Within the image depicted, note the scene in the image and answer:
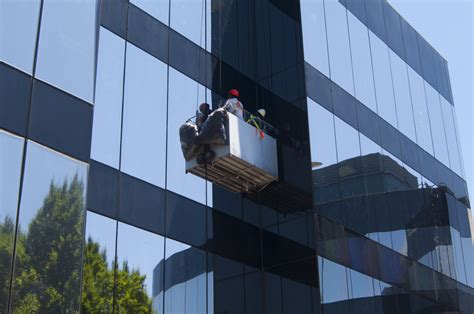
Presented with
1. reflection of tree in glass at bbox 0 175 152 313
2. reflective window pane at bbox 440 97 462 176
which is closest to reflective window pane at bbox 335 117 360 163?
reflection of tree in glass at bbox 0 175 152 313

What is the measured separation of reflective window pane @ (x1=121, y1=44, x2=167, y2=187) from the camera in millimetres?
18984

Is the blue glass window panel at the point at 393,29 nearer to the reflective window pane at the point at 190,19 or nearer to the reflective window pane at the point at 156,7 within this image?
the reflective window pane at the point at 190,19

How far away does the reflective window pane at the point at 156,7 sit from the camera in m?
20.9

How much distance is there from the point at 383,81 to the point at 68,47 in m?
14.2

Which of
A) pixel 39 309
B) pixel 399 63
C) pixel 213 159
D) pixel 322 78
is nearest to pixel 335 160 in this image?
pixel 322 78

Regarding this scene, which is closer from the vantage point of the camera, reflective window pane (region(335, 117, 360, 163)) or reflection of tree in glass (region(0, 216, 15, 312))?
reflection of tree in glass (region(0, 216, 15, 312))

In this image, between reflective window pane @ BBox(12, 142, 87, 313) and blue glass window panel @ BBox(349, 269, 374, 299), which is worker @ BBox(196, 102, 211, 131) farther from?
blue glass window panel @ BBox(349, 269, 374, 299)

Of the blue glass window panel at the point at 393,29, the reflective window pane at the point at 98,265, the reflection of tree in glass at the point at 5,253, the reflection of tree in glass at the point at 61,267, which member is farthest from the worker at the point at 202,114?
the blue glass window panel at the point at 393,29

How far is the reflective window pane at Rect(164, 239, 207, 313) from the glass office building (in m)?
0.04

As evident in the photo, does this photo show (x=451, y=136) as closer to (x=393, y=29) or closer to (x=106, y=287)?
(x=393, y=29)

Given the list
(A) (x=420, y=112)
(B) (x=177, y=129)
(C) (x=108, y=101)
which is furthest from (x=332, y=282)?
(A) (x=420, y=112)

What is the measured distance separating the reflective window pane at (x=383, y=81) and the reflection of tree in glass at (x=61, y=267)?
13.2 m

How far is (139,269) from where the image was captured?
17938mm

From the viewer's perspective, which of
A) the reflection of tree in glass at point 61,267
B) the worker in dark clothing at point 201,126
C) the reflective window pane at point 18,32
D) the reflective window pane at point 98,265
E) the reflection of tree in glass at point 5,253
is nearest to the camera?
the reflection of tree in glass at point 5,253
